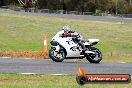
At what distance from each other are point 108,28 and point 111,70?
1033 inches

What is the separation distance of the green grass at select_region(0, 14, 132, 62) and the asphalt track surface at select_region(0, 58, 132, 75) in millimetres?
5904

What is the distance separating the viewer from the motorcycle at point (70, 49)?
18766 mm

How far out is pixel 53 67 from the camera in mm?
16828

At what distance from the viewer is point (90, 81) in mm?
8461

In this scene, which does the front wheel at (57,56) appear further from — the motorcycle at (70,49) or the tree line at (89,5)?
the tree line at (89,5)

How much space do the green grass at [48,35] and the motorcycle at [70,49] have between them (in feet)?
16.0

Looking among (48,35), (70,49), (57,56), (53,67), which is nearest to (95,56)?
(70,49)

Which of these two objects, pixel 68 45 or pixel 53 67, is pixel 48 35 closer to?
pixel 68 45

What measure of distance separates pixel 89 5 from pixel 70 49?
236 ft

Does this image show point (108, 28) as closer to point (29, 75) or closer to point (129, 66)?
point (129, 66)

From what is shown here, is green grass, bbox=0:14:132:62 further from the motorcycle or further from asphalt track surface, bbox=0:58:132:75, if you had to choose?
asphalt track surface, bbox=0:58:132:75

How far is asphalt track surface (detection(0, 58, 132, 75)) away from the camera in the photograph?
51.0ft

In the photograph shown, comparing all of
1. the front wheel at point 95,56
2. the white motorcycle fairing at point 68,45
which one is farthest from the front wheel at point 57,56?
the front wheel at point 95,56

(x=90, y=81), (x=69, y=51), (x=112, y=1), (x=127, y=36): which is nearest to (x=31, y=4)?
(x=112, y=1)
